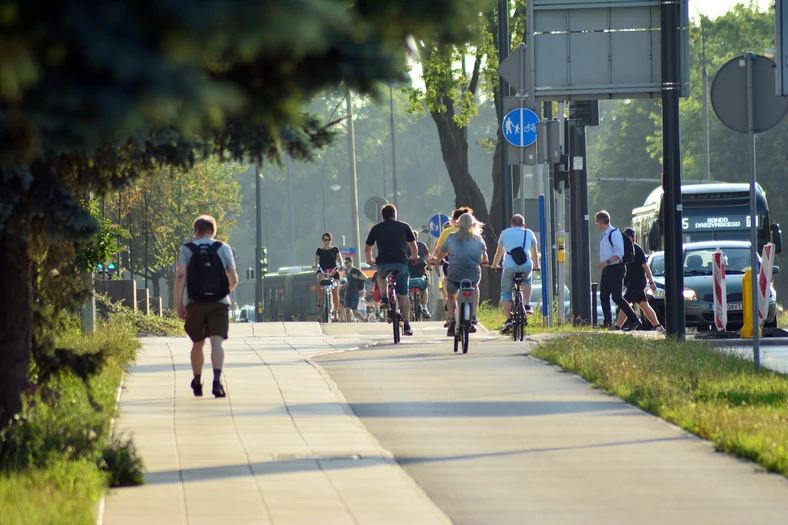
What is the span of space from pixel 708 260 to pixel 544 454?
1690 cm

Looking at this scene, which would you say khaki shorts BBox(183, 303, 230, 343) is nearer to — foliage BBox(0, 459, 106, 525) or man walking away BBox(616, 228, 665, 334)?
foliage BBox(0, 459, 106, 525)

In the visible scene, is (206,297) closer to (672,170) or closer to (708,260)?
(672,170)

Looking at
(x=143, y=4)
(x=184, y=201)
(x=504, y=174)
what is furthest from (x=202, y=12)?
(x=184, y=201)

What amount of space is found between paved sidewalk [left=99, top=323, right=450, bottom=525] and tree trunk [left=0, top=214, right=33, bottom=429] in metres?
0.83

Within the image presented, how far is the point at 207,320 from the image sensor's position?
37.0 feet

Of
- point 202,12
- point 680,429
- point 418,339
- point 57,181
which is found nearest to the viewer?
point 202,12

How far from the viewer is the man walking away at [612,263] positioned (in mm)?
21516

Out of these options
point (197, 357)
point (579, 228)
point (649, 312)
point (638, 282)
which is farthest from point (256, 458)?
point (579, 228)

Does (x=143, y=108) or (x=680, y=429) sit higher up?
(x=143, y=108)

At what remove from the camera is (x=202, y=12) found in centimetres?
195

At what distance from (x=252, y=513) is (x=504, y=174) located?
21.2m

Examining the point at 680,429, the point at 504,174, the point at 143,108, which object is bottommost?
the point at 680,429

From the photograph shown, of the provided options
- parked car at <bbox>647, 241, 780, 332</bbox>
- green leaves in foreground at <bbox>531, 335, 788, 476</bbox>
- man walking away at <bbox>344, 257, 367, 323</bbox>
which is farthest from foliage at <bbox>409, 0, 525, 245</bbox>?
green leaves in foreground at <bbox>531, 335, 788, 476</bbox>

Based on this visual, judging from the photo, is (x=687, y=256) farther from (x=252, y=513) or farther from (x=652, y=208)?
(x=252, y=513)
